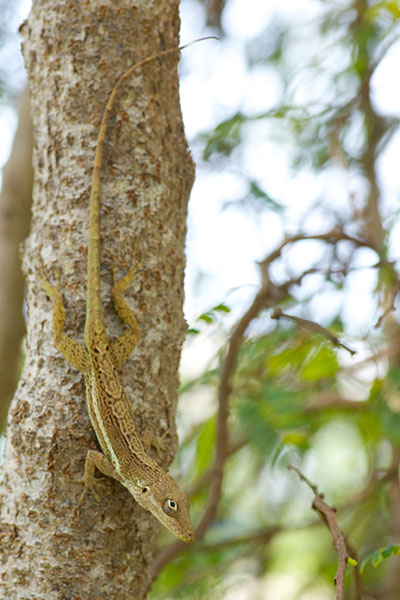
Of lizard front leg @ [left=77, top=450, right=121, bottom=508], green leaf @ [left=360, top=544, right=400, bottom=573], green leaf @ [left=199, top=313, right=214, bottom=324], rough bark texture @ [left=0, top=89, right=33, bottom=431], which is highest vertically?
rough bark texture @ [left=0, top=89, right=33, bottom=431]

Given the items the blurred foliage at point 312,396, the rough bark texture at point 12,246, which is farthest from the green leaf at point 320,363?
the rough bark texture at point 12,246

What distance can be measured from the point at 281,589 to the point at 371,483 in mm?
2397

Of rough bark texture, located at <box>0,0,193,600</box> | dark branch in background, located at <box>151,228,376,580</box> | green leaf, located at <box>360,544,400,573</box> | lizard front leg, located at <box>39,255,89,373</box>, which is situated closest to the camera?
green leaf, located at <box>360,544,400,573</box>

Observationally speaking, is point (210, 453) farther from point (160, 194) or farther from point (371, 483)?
point (160, 194)

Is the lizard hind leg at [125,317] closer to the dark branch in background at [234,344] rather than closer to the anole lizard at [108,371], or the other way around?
the anole lizard at [108,371]

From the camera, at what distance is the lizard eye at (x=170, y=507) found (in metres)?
2.04

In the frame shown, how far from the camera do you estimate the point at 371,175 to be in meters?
4.00

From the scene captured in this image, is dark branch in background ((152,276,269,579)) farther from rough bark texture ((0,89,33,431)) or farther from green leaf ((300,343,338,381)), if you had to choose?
rough bark texture ((0,89,33,431))

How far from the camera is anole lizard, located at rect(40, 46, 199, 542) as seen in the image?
1844 mm

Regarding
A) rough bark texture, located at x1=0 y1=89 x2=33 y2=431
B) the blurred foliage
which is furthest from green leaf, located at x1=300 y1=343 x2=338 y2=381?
rough bark texture, located at x1=0 y1=89 x2=33 y2=431

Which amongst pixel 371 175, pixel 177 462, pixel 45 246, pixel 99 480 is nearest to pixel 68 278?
pixel 45 246

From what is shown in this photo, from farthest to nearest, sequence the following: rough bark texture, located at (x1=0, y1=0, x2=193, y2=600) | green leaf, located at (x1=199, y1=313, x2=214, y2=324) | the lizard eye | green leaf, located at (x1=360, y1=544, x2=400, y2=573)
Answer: green leaf, located at (x1=199, y1=313, x2=214, y2=324)
the lizard eye
rough bark texture, located at (x1=0, y1=0, x2=193, y2=600)
green leaf, located at (x1=360, y1=544, x2=400, y2=573)

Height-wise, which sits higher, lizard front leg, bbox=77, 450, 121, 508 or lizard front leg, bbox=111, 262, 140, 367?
lizard front leg, bbox=111, 262, 140, 367

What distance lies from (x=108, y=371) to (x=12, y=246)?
Result: 2.02 meters
